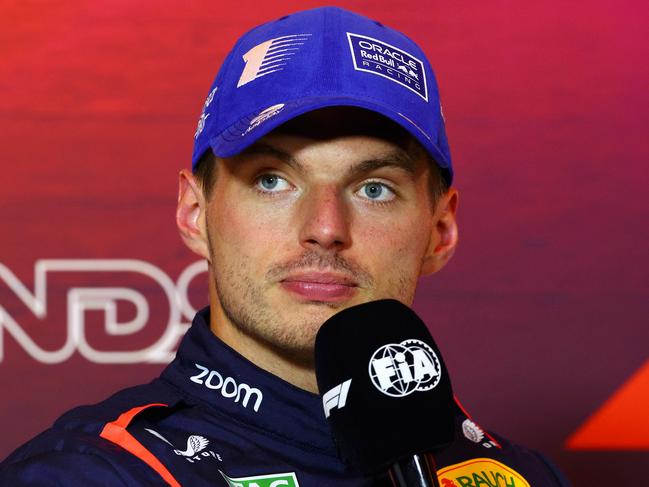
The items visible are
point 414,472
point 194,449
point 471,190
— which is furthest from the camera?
point 471,190

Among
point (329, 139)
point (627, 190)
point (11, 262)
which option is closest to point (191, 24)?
point (11, 262)

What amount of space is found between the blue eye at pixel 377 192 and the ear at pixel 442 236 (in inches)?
5.4

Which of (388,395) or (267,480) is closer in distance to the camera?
(388,395)

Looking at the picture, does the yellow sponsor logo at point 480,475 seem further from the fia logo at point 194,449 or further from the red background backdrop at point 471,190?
the red background backdrop at point 471,190

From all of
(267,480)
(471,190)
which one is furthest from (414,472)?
(471,190)

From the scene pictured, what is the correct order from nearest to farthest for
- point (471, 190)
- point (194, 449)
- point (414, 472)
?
point (414, 472)
point (194, 449)
point (471, 190)

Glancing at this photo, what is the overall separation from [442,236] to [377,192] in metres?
0.22

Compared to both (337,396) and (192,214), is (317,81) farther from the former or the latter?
(337,396)

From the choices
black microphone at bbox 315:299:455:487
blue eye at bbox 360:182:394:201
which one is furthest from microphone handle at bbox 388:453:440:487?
blue eye at bbox 360:182:394:201

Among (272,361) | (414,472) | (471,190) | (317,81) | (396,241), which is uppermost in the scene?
(471,190)

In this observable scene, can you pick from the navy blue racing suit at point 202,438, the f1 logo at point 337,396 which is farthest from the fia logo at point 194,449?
the f1 logo at point 337,396

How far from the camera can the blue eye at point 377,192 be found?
Answer: 4.12 feet

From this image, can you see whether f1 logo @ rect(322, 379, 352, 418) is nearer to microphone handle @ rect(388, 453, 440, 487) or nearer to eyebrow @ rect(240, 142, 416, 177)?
microphone handle @ rect(388, 453, 440, 487)

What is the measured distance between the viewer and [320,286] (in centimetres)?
121
